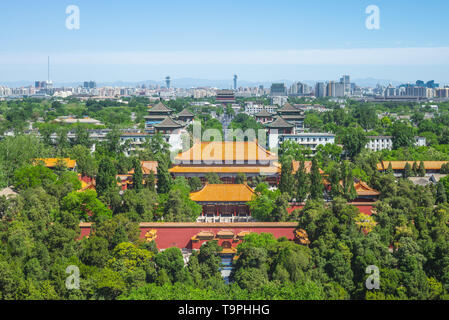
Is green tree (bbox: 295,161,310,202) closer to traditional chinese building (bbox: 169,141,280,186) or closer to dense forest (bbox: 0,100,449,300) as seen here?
dense forest (bbox: 0,100,449,300)

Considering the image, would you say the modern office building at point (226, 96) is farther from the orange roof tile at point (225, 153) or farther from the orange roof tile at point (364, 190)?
the orange roof tile at point (364, 190)

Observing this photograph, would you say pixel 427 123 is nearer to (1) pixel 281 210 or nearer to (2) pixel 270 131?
(2) pixel 270 131

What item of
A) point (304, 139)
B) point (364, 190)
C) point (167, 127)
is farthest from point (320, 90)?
point (364, 190)

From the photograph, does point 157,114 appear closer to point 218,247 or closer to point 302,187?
point 302,187

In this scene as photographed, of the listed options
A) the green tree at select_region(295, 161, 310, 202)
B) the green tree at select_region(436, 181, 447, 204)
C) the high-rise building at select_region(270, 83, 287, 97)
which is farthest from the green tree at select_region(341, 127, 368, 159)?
the high-rise building at select_region(270, 83, 287, 97)

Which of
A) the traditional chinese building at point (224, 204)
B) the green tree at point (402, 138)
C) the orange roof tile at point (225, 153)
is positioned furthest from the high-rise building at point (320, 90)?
the traditional chinese building at point (224, 204)
